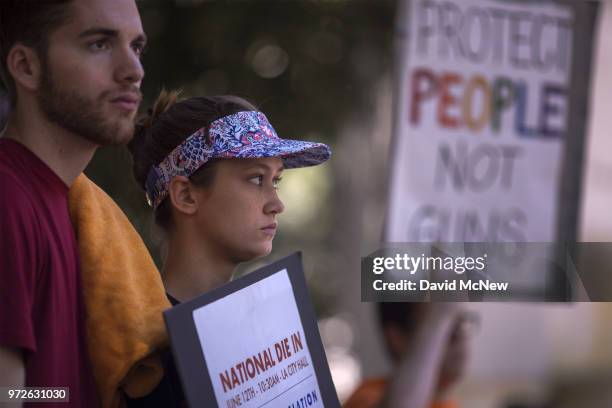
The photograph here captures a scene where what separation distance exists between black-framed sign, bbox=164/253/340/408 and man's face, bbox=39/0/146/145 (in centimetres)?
37

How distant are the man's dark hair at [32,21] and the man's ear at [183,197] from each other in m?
0.40

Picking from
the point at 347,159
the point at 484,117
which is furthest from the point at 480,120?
the point at 347,159

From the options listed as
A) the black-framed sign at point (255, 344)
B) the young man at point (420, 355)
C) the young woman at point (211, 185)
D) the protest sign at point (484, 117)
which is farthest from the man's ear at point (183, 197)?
the protest sign at point (484, 117)

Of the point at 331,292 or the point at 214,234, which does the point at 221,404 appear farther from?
the point at 331,292

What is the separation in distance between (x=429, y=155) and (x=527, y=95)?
50cm

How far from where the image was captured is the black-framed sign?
6.03ft

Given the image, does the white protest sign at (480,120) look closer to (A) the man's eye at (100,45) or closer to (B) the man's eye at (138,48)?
(B) the man's eye at (138,48)

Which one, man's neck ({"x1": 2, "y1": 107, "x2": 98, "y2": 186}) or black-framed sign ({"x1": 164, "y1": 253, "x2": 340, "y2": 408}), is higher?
man's neck ({"x1": 2, "y1": 107, "x2": 98, "y2": 186})

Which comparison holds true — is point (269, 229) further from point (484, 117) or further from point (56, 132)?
point (484, 117)

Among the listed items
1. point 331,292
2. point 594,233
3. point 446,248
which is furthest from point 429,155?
point 331,292

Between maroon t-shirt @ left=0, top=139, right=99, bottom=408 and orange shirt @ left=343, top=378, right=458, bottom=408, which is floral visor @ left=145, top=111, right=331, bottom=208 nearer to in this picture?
maroon t-shirt @ left=0, top=139, right=99, bottom=408

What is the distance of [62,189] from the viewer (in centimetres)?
193

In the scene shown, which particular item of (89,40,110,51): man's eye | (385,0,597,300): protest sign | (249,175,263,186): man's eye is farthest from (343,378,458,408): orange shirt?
(89,40,110,51): man's eye

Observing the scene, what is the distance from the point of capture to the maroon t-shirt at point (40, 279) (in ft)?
5.74
